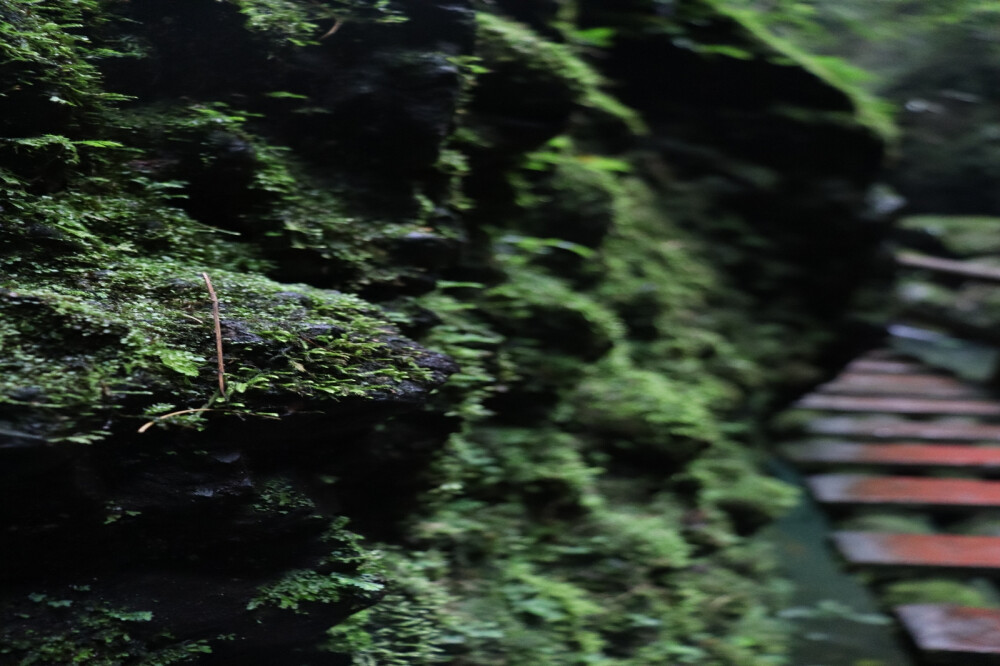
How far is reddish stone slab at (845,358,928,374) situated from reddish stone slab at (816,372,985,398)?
131mm

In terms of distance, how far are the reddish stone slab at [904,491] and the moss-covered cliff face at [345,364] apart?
1.53 feet

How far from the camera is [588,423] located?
424 centimetres

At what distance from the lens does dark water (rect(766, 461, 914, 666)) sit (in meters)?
3.97

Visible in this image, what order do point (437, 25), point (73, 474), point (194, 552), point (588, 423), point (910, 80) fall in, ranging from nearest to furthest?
point (73, 474)
point (194, 552)
point (437, 25)
point (588, 423)
point (910, 80)

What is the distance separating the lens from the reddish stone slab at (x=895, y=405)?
20.6 feet

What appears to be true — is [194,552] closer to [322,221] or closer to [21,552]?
[21,552]

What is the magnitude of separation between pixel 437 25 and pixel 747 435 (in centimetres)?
391

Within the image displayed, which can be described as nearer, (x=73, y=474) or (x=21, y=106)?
(x=73, y=474)

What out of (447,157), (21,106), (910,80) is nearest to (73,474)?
(21,106)

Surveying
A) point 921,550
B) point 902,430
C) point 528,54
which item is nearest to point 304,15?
point 528,54

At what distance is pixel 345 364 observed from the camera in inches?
84.6

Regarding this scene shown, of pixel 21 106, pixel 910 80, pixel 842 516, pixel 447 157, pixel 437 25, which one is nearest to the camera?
pixel 21 106

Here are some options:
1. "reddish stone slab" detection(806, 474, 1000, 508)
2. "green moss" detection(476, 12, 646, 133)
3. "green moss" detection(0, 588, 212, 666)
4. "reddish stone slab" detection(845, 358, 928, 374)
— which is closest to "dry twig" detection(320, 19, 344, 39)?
"green moss" detection(476, 12, 646, 133)

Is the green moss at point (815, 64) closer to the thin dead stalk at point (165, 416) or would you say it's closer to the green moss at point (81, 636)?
the thin dead stalk at point (165, 416)
